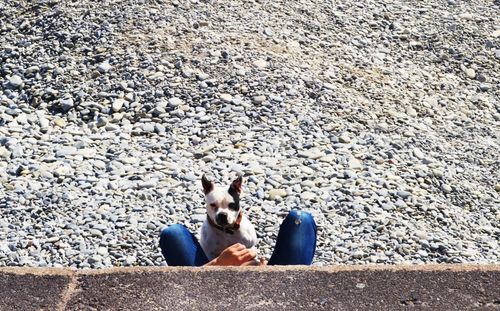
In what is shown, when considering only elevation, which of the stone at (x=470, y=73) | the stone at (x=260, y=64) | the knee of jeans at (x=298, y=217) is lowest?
the stone at (x=470, y=73)

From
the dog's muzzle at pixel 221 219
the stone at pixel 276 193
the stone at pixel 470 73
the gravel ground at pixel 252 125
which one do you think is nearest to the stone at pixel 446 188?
the gravel ground at pixel 252 125

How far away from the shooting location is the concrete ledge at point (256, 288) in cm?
318

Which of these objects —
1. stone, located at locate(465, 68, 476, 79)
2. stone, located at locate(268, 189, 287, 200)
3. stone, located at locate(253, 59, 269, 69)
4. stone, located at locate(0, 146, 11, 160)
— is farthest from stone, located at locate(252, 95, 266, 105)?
stone, located at locate(465, 68, 476, 79)

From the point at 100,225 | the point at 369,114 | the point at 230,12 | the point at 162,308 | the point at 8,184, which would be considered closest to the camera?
the point at 162,308

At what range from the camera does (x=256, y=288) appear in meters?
3.25

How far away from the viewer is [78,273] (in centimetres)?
336

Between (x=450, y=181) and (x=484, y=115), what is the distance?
3.63 ft

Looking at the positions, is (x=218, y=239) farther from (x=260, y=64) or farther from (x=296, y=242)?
(x=260, y=64)

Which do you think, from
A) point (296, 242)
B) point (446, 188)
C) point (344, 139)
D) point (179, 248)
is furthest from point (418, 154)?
point (179, 248)

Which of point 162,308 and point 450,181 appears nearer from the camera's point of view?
point 162,308

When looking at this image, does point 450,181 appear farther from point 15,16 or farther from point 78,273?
point 15,16

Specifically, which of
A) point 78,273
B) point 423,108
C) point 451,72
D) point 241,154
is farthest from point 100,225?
point 451,72

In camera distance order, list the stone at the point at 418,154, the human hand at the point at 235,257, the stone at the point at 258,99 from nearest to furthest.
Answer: the human hand at the point at 235,257
the stone at the point at 418,154
the stone at the point at 258,99

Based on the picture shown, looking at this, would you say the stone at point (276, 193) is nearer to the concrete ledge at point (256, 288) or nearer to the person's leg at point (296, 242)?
the person's leg at point (296, 242)
